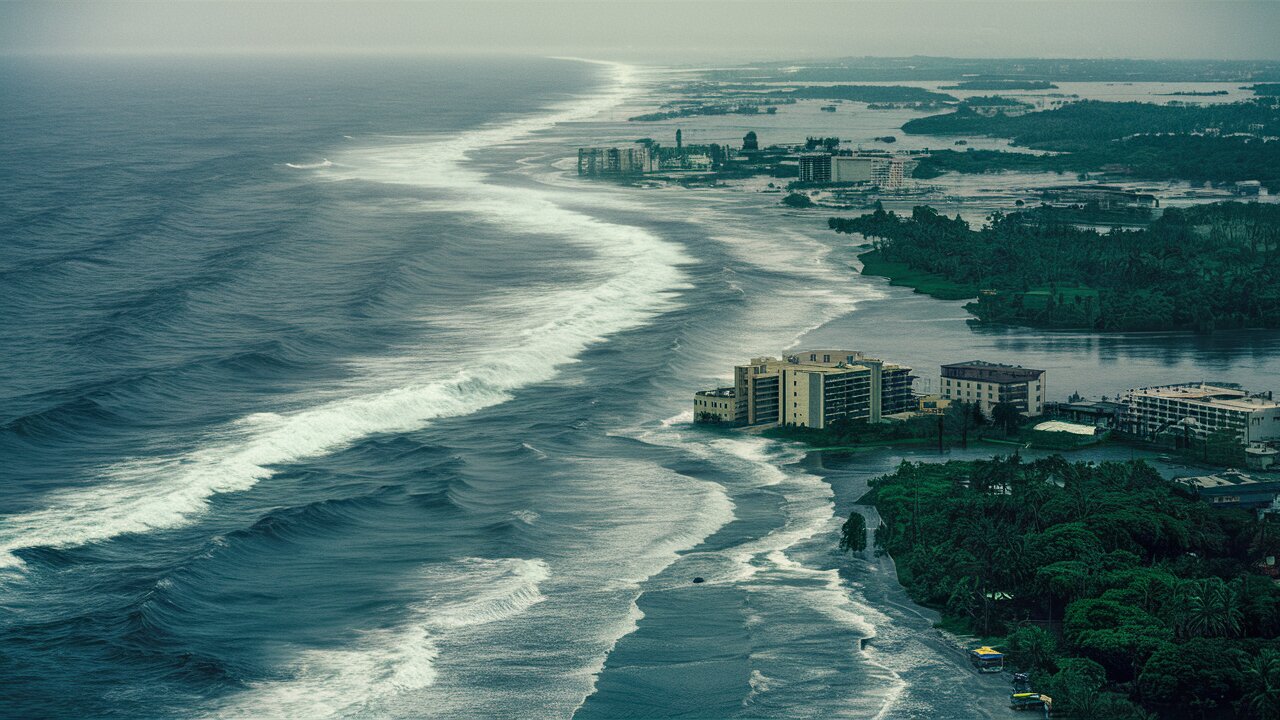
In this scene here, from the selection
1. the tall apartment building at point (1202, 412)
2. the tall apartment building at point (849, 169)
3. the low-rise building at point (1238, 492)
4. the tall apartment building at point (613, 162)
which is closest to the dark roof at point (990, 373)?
the tall apartment building at point (1202, 412)

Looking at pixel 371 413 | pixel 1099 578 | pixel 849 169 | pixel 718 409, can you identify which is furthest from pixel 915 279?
pixel 1099 578

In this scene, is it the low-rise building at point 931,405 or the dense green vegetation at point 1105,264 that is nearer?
the low-rise building at point 931,405

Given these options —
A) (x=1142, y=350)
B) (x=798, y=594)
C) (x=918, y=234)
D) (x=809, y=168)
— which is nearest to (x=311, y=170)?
(x=809, y=168)

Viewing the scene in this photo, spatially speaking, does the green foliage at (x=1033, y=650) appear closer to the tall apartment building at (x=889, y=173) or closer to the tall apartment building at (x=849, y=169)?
the tall apartment building at (x=889, y=173)

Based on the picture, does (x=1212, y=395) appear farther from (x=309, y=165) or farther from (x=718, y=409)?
(x=309, y=165)

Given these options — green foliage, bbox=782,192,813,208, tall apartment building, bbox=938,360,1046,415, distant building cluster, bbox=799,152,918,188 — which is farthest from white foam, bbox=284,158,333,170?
tall apartment building, bbox=938,360,1046,415
